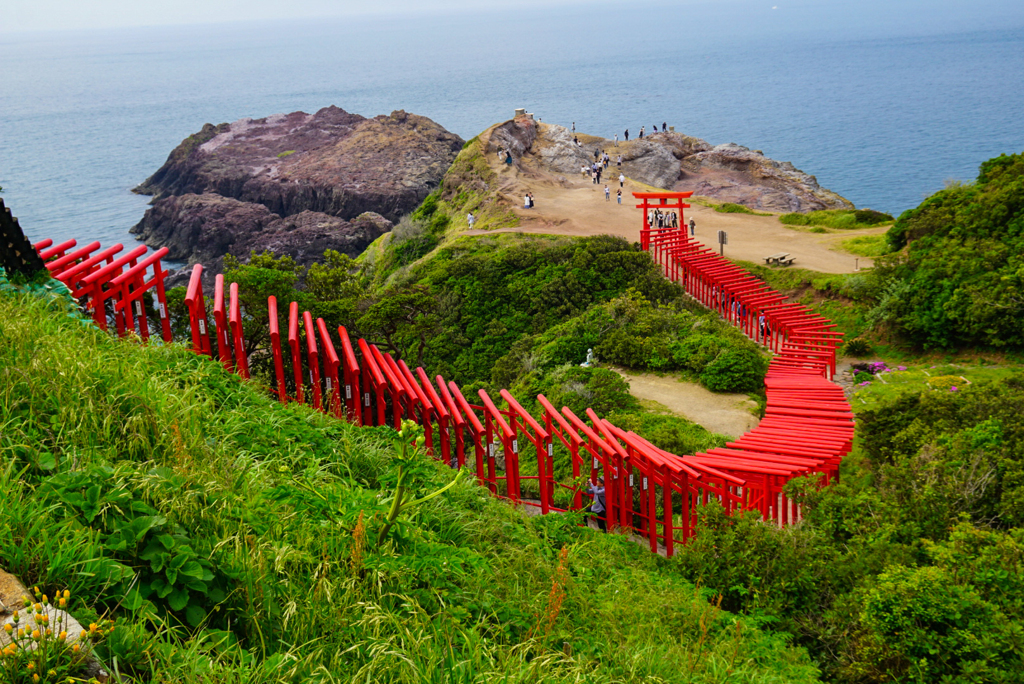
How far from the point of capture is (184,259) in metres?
64.4

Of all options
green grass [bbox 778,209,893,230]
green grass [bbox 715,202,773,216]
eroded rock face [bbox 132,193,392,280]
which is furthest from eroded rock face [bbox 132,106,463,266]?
green grass [bbox 778,209,893,230]

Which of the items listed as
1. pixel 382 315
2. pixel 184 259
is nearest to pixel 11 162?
pixel 184 259

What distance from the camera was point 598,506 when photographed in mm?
12727

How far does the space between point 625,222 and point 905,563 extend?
30.8 m

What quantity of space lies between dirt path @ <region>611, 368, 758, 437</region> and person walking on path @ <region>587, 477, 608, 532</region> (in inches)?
227

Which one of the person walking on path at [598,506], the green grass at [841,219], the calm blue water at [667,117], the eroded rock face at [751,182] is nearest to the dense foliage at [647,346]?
the person walking on path at [598,506]

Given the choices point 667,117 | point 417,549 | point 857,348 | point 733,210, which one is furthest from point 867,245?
point 667,117

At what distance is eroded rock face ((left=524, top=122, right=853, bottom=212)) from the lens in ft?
169

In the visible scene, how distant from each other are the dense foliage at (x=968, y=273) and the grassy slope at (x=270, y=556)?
16.1 m

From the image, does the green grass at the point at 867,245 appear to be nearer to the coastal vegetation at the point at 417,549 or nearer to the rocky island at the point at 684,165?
the coastal vegetation at the point at 417,549

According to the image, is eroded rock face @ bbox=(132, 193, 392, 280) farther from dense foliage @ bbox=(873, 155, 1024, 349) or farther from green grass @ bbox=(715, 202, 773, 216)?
dense foliage @ bbox=(873, 155, 1024, 349)

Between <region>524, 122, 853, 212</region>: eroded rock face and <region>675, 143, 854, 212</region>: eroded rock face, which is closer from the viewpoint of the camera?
<region>524, 122, 853, 212</region>: eroded rock face

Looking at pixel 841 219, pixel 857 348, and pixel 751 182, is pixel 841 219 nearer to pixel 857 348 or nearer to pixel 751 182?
pixel 857 348

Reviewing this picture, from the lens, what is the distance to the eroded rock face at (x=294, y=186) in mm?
63969
